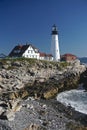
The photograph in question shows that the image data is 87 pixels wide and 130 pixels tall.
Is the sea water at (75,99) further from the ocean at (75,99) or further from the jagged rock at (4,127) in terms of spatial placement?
the jagged rock at (4,127)

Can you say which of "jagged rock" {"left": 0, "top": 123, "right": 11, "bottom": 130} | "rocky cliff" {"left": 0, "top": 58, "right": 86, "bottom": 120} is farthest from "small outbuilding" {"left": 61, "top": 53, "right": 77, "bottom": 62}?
"jagged rock" {"left": 0, "top": 123, "right": 11, "bottom": 130}

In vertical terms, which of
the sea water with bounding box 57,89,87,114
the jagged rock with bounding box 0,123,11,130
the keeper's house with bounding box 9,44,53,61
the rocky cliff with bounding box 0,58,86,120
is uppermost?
the keeper's house with bounding box 9,44,53,61

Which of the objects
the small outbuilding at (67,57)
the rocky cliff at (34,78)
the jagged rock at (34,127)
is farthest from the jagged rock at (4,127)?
the small outbuilding at (67,57)

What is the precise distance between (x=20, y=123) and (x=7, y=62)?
25143mm

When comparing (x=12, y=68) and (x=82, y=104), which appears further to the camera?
(x=12, y=68)

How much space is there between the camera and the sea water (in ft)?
118

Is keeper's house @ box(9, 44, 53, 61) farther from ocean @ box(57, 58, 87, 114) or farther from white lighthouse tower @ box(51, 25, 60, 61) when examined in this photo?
ocean @ box(57, 58, 87, 114)

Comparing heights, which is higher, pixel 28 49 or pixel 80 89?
pixel 28 49

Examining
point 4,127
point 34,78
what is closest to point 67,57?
point 34,78

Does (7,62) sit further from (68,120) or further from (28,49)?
(68,120)

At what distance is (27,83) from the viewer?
4478 cm

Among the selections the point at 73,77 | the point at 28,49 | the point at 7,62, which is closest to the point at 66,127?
the point at 73,77

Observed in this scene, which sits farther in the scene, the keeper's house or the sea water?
the keeper's house

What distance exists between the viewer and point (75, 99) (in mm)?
40469
